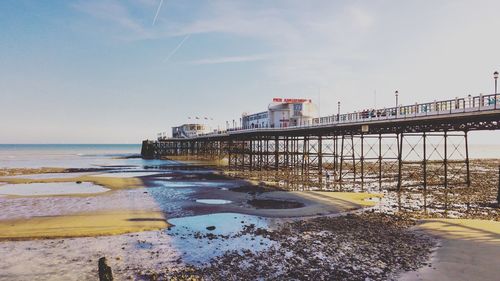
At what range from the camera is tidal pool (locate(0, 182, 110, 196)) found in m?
31.2

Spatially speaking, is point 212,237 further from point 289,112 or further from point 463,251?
point 289,112

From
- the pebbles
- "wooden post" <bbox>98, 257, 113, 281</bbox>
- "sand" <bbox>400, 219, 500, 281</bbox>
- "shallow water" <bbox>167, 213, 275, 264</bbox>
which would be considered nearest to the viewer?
"wooden post" <bbox>98, 257, 113, 281</bbox>

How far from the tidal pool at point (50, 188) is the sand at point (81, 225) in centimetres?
1172

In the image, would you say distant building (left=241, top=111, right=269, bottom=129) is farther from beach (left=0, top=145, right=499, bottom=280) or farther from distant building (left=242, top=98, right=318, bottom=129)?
beach (left=0, top=145, right=499, bottom=280)

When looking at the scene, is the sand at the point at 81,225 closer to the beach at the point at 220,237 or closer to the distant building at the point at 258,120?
the beach at the point at 220,237

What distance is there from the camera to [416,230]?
1703 cm

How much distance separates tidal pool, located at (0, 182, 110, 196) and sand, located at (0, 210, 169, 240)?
38.5 feet

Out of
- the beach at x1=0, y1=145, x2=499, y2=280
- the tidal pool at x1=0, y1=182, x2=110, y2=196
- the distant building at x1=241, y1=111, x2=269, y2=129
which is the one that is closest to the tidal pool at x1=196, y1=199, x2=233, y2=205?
the beach at x1=0, y1=145, x2=499, y2=280

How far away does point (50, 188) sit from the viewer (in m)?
33.9

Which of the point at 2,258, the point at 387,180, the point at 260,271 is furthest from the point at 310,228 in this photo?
the point at 387,180

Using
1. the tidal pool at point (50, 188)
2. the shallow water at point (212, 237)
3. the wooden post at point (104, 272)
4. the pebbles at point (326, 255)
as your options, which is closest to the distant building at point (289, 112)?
the tidal pool at point (50, 188)

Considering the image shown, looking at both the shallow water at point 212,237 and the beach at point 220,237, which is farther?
the shallow water at point 212,237

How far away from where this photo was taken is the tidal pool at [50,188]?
31.2 m

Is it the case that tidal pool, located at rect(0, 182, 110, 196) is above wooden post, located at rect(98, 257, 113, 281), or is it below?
below
